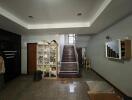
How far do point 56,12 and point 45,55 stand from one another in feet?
11.0

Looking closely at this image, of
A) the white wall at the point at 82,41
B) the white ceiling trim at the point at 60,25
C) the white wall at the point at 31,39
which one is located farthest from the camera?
the white wall at the point at 82,41

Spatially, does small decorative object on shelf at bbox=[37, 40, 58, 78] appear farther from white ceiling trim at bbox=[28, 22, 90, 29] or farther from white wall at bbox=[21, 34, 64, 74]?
white ceiling trim at bbox=[28, 22, 90, 29]

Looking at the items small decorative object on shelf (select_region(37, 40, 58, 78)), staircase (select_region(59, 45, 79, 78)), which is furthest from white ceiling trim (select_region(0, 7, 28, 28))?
staircase (select_region(59, 45, 79, 78))

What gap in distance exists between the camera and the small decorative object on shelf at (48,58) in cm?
680

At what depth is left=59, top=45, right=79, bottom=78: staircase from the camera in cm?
688

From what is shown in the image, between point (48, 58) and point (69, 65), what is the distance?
1585 mm

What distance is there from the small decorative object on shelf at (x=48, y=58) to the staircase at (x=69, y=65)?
1.83ft

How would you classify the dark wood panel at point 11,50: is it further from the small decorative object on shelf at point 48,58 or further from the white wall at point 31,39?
the small decorative object on shelf at point 48,58

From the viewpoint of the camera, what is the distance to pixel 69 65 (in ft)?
25.7

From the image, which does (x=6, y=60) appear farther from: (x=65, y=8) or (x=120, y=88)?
(x=120, y=88)

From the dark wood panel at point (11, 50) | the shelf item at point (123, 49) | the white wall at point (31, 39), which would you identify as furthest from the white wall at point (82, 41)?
the shelf item at point (123, 49)

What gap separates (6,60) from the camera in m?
5.89

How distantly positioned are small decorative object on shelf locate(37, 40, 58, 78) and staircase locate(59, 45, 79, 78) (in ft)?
1.83

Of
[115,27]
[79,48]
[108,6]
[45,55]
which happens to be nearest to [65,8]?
[108,6]
